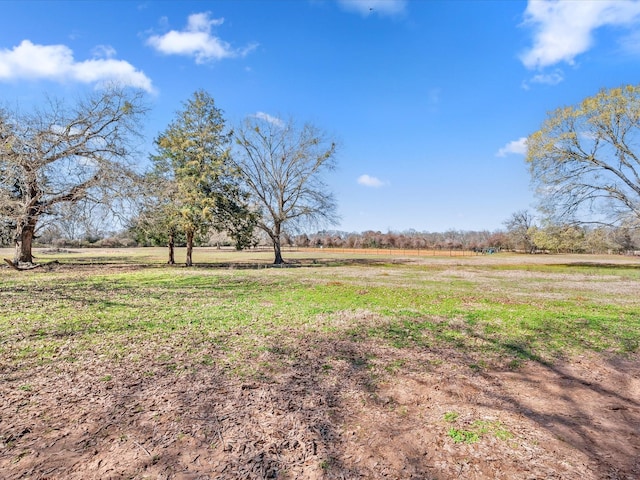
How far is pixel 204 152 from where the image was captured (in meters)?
23.4

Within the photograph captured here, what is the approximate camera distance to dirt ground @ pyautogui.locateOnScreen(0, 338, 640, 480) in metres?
2.59

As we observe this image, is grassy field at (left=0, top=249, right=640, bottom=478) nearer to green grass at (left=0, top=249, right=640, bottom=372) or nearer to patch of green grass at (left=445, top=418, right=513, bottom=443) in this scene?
green grass at (left=0, top=249, right=640, bottom=372)

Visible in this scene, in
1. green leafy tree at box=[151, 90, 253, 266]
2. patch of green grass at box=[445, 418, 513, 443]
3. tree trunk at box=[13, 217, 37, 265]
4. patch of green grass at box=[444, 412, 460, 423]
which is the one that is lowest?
patch of green grass at box=[444, 412, 460, 423]

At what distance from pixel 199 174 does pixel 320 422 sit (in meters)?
22.7

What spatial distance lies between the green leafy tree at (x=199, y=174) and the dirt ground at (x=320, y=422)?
19217mm

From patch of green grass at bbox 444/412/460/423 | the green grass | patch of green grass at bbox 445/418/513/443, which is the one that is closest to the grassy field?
the green grass

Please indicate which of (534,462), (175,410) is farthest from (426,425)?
(175,410)

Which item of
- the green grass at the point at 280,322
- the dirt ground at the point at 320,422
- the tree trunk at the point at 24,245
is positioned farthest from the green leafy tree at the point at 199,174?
the dirt ground at the point at 320,422

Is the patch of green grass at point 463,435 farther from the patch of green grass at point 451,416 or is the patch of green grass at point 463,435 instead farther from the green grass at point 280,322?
the green grass at point 280,322

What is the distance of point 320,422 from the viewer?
323 cm

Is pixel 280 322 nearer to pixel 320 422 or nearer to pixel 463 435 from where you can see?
pixel 320 422

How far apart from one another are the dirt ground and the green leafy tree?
1922cm

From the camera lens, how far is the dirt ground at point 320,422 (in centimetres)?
259

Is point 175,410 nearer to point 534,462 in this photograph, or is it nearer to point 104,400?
point 104,400
